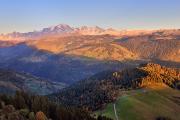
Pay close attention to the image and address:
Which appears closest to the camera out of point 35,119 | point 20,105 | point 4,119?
point 4,119

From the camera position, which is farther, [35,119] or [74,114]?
[74,114]

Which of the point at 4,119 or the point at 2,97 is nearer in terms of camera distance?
the point at 4,119

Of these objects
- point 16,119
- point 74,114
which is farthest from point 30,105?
point 16,119

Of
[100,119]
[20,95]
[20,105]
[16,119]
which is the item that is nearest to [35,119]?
[16,119]

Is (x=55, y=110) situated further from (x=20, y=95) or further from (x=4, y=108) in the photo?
(x=4, y=108)

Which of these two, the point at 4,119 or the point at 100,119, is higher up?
the point at 4,119

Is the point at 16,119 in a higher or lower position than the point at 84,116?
higher

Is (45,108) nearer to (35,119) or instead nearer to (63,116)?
(63,116)

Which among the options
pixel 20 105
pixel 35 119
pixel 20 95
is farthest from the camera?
pixel 20 95

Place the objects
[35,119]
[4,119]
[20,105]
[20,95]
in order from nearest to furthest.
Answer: [4,119]
[35,119]
[20,105]
[20,95]
